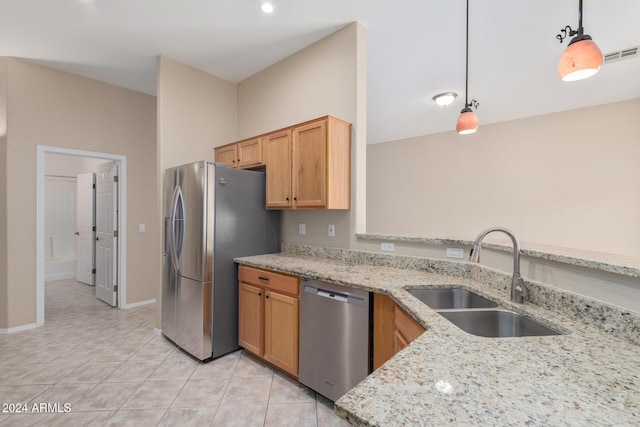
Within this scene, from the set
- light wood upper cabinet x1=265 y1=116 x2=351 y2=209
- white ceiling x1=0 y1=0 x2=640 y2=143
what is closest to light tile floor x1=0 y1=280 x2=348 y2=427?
light wood upper cabinet x1=265 y1=116 x2=351 y2=209

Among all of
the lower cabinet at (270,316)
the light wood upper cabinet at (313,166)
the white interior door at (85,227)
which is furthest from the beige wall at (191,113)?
the white interior door at (85,227)

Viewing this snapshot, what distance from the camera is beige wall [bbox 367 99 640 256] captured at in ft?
13.3

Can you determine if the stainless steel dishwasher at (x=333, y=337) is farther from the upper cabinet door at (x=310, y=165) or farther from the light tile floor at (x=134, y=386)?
the upper cabinet door at (x=310, y=165)

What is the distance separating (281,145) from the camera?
276 centimetres

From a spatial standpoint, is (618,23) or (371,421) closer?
(371,421)

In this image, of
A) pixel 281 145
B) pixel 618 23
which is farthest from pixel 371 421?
pixel 618 23

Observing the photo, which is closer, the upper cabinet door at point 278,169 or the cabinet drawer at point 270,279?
the cabinet drawer at point 270,279

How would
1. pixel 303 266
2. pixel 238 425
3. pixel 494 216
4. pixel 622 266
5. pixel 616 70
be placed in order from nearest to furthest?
pixel 622 266
pixel 238 425
pixel 303 266
pixel 616 70
pixel 494 216

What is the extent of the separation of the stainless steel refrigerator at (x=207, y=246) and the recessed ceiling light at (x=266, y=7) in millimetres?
1380

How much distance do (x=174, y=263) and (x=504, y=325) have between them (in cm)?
271

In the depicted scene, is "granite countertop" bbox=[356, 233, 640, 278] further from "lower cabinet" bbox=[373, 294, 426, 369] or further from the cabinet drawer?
the cabinet drawer

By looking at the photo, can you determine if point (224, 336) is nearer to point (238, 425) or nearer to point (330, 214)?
point (238, 425)

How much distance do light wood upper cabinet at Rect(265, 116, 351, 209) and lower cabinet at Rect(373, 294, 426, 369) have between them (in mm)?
960

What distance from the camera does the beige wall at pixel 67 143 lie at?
322 cm
